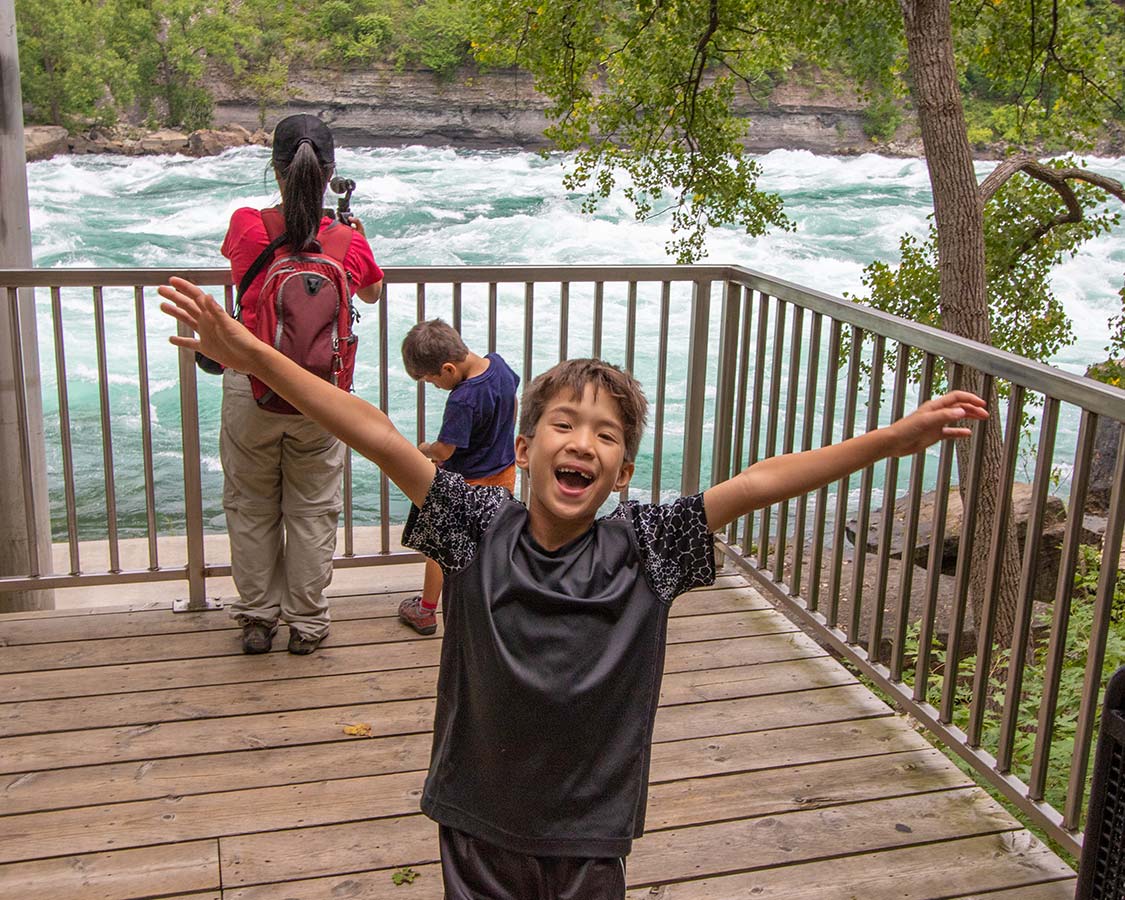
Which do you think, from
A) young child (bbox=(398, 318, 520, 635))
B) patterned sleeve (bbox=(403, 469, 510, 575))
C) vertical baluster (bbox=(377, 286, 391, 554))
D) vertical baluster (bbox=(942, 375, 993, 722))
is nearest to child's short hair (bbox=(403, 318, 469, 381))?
young child (bbox=(398, 318, 520, 635))

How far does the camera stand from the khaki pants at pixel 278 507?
3.53 m

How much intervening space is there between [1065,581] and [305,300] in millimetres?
1938

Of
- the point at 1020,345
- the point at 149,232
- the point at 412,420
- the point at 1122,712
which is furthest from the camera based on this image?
the point at 149,232

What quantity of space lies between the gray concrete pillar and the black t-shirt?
2.85 metres

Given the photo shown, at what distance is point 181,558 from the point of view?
8.57 metres

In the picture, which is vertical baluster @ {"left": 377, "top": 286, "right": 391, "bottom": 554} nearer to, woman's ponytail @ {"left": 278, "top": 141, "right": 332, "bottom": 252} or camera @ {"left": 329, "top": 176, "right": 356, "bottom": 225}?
camera @ {"left": 329, "top": 176, "right": 356, "bottom": 225}

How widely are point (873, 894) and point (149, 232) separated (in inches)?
827

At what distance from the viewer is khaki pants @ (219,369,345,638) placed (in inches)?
139

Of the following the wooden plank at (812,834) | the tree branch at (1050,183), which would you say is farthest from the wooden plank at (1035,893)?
the tree branch at (1050,183)

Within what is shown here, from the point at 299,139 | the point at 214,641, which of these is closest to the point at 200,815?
the point at 214,641

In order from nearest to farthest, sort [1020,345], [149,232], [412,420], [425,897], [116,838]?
[425,897]
[116,838]
[1020,345]
[412,420]
[149,232]

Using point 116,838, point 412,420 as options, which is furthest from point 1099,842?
point 412,420

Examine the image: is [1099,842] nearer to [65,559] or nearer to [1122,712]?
[1122,712]

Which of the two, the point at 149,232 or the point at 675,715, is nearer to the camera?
the point at 675,715
